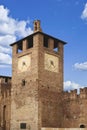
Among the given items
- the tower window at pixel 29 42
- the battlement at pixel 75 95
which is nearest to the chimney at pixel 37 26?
the tower window at pixel 29 42

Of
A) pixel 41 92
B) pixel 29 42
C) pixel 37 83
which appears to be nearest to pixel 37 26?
pixel 29 42

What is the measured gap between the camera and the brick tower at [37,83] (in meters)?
25.0

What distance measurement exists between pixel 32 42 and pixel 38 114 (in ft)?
24.9

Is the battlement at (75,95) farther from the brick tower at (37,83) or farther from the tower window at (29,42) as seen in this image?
the tower window at (29,42)

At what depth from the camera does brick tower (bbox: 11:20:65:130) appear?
25.0 meters

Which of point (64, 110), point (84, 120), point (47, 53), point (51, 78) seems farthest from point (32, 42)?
point (84, 120)

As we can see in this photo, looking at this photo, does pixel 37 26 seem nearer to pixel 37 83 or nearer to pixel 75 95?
pixel 37 83

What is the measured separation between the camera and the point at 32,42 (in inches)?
1127

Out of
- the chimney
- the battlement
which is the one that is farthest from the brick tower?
the battlement

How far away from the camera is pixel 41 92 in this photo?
2522 centimetres

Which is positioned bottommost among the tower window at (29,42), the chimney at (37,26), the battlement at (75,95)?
the battlement at (75,95)

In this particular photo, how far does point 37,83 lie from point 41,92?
2.81 feet

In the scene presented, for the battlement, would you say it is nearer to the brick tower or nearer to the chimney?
the brick tower

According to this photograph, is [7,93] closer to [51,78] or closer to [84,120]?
[51,78]
